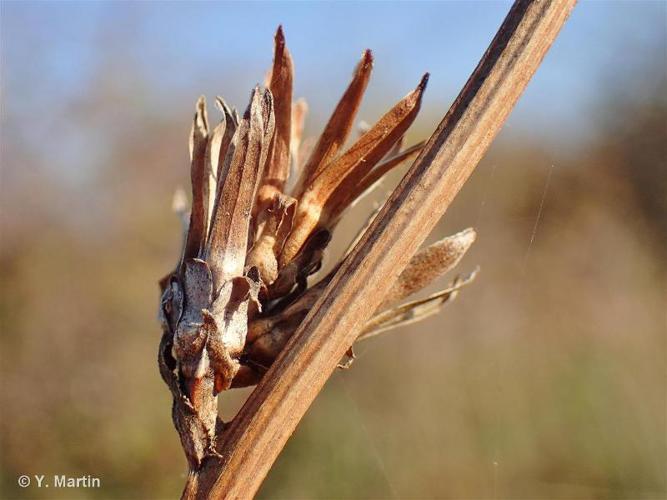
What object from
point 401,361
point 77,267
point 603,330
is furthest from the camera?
point 603,330

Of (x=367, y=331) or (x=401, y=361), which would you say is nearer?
(x=367, y=331)

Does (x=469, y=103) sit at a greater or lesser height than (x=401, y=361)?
lesser

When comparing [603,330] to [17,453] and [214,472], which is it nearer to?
[17,453]

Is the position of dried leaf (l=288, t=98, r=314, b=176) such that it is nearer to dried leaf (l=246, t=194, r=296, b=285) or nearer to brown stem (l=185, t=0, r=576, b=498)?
dried leaf (l=246, t=194, r=296, b=285)

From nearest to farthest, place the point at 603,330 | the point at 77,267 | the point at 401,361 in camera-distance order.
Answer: the point at 77,267
the point at 401,361
the point at 603,330

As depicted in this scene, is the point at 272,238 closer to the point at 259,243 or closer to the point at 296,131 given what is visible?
the point at 259,243

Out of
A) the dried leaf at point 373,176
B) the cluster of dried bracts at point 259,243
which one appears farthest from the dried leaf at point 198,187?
the dried leaf at point 373,176

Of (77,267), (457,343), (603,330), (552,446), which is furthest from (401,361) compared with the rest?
(77,267)

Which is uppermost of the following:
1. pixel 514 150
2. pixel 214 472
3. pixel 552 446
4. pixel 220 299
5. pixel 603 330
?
pixel 514 150
